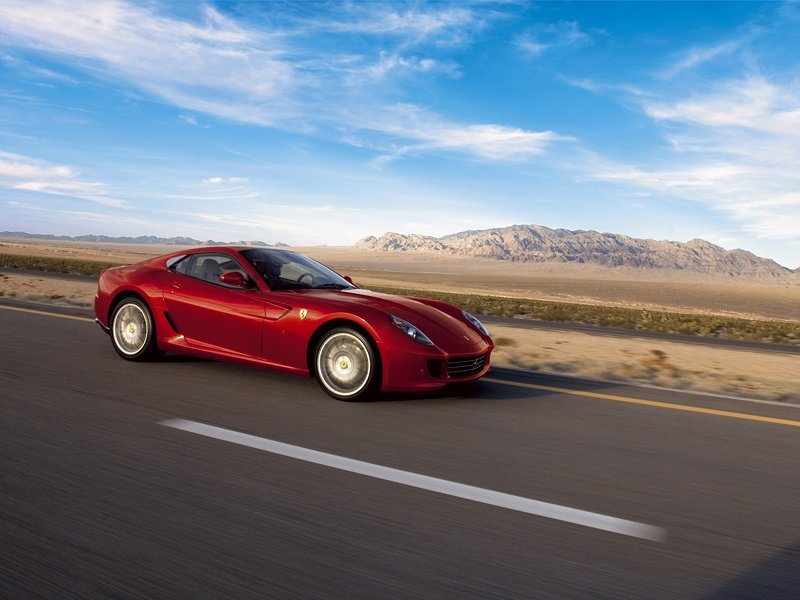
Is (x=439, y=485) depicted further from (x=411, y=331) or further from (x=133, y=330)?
(x=133, y=330)

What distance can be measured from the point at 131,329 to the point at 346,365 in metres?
2.74

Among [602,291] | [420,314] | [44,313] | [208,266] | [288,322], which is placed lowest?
[44,313]

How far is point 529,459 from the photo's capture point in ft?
14.9

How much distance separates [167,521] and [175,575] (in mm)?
535

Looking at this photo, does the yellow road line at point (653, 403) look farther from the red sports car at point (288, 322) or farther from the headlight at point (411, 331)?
the headlight at point (411, 331)

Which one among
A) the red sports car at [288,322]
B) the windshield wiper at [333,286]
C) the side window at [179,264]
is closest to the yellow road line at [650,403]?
the red sports car at [288,322]

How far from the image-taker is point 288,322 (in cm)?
633

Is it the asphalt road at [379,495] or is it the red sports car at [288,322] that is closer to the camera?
the asphalt road at [379,495]

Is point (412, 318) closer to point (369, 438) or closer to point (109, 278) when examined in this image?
point (369, 438)

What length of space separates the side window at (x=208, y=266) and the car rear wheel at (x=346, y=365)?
1221 mm

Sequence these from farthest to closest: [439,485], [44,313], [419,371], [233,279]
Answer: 1. [44,313]
2. [233,279]
3. [419,371]
4. [439,485]

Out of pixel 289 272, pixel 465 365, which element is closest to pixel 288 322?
pixel 289 272

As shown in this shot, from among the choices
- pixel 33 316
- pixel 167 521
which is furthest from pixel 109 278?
pixel 167 521

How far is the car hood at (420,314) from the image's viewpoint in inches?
243
